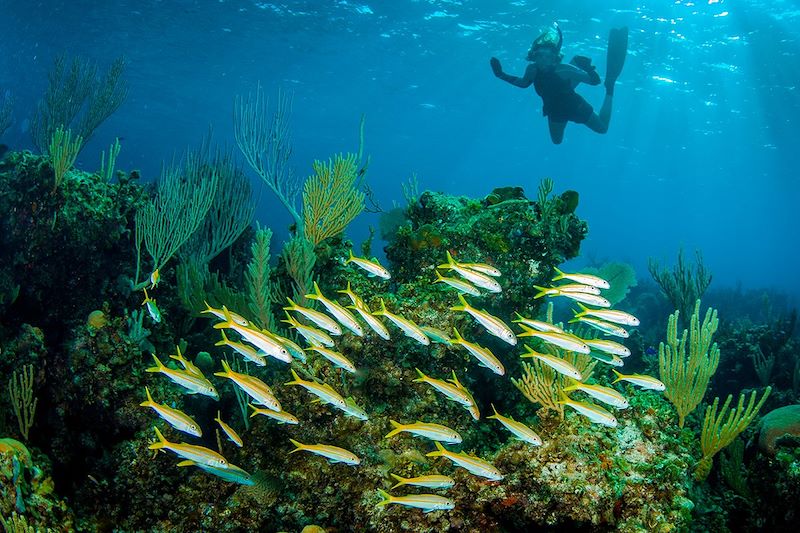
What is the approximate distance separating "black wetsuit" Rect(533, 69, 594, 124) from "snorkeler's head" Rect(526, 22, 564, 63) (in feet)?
1.28

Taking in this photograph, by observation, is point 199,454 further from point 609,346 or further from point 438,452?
point 609,346

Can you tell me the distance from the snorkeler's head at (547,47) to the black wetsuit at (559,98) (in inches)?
15.3

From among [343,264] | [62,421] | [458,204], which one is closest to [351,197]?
[343,264]

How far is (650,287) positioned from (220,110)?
4979 cm

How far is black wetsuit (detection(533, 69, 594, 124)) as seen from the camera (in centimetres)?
1291

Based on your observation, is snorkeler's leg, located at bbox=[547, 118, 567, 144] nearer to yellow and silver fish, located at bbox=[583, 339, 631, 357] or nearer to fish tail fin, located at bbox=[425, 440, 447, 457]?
yellow and silver fish, located at bbox=[583, 339, 631, 357]

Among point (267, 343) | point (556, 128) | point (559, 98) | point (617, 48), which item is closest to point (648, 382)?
point (267, 343)

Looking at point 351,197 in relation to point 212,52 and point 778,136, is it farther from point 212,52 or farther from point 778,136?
point 778,136

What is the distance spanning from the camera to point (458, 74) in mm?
A: 34156

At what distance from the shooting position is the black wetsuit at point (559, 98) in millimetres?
12914

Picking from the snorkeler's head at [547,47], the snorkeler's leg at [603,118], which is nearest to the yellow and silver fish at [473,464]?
the snorkeler's head at [547,47]

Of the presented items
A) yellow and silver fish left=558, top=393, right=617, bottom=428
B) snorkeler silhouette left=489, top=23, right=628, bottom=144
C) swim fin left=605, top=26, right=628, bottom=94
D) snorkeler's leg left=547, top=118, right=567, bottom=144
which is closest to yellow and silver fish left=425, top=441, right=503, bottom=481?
yellow and silver fish left=558, top=393, right=617, bottom=428

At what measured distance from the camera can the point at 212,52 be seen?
3288 cm

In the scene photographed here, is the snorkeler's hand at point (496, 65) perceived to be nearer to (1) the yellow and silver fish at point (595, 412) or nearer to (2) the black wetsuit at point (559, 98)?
(2) the black wetsuit at point (559, 98)
